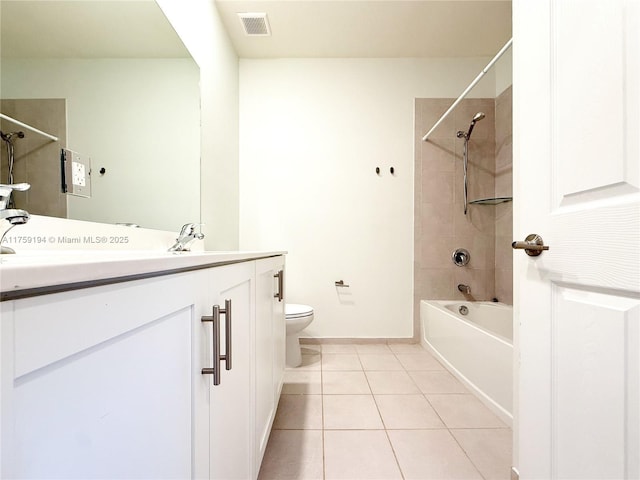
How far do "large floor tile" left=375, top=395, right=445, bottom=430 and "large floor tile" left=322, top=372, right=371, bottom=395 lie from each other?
13cm

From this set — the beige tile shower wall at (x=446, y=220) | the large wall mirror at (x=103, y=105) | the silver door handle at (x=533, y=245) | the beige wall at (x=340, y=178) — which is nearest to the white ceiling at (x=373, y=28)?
the beige wall at (x=340, y=178)

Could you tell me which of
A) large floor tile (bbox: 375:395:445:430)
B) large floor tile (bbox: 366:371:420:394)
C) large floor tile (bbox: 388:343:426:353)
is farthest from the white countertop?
large floor tile (bbox: 388:343:426:353)

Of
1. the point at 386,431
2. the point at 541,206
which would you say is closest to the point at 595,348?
the point at 541,206

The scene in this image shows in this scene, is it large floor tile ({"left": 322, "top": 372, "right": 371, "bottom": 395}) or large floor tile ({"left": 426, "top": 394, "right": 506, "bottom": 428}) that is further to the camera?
large floor tile ({"left": 322, "top": 372, "right": 371, "bottom": 395})

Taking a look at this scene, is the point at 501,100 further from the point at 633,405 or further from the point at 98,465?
the point at 98,465

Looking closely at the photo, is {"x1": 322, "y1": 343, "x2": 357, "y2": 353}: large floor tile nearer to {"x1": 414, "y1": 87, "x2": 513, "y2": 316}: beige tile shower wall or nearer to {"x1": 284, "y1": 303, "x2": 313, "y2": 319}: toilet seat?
{"x1": 284, "y1": 303, "x2": 313, "y2": 319}: toilet seat

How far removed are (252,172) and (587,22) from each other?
220cm

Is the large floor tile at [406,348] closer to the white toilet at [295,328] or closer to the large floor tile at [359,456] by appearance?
the white toilet at [295,328]

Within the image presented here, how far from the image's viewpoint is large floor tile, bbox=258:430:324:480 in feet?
3.54

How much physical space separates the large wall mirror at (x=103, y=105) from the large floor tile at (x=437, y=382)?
5.76 feet

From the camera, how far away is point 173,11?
1361mm

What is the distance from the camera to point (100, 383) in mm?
321

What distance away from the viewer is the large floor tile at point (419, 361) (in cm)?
202

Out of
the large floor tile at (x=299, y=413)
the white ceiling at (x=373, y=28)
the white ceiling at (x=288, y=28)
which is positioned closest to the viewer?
the white ceiling at (x=288, y=28)
